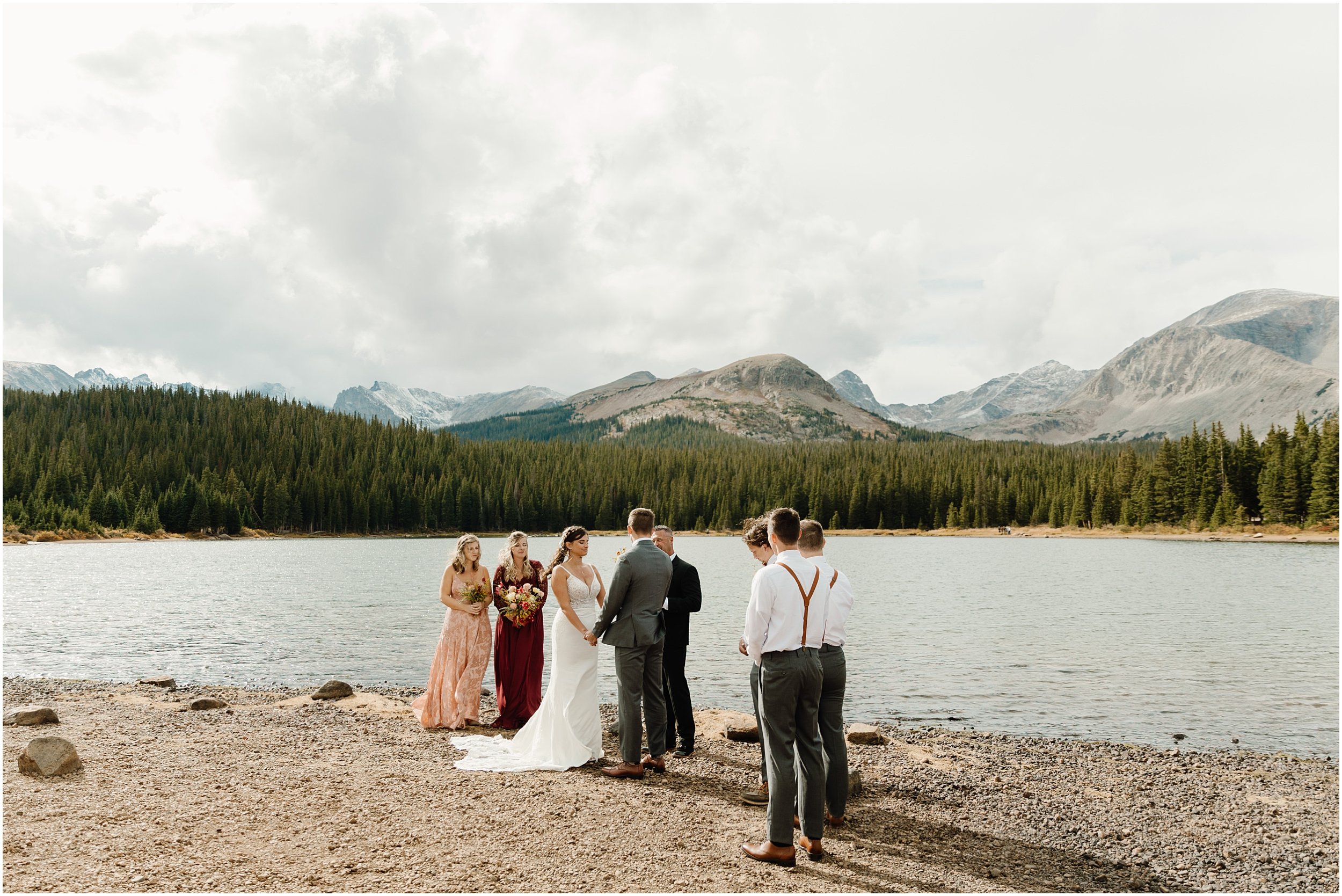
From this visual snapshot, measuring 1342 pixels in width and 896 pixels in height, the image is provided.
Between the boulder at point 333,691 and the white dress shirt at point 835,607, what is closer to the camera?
the white dress shirt at point 835,607

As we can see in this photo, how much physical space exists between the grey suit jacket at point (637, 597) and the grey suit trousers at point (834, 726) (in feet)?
9.64

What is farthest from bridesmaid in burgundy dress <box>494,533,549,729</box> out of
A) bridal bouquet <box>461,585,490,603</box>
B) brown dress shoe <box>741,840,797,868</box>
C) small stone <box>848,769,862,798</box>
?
brown dress shoe <box>741,840,797,868</box>

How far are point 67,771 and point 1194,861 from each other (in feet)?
45.2

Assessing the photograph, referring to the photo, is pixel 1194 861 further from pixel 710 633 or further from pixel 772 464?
pixel 772 464

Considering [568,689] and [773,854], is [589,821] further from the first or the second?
[568,689]

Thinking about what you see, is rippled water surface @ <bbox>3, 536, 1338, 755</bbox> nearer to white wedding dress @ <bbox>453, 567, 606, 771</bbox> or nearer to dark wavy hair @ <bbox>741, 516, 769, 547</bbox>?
white wedding dress @ <bbox>453, 567, 606, 771</bbox>

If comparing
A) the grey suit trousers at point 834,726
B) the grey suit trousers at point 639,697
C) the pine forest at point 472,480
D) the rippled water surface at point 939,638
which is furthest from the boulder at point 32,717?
the pine forest at point 472,480

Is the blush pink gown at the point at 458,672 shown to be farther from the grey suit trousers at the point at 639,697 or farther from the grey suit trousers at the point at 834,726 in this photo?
the grey suit trousers at the point at 834,726

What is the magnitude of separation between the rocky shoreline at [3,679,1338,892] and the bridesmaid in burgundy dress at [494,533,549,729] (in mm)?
1505

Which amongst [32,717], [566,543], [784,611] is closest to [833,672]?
[784,611]

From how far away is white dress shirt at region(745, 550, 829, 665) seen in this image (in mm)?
8078

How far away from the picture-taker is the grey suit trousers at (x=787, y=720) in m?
8.19

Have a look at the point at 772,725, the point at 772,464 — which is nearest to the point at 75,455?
the point at 772,464

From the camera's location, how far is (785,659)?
8188 millimetres
